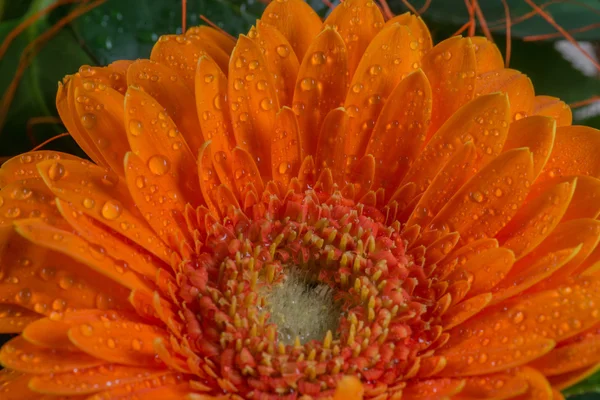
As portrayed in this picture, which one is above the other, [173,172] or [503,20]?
[503,20]

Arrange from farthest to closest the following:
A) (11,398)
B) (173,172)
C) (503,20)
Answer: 1. (503,20)
2. (173,172)
3. (11,398)

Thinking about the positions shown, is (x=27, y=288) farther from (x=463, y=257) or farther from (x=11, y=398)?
(x=463, y=257)

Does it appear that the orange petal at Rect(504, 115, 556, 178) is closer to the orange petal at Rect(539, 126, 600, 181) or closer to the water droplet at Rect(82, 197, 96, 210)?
the orange petal at Rect(539, 126, 600, 181)

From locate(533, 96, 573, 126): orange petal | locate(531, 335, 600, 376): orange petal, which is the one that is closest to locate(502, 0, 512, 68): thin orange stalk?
locate(533, 96, 573, 126): orange petal

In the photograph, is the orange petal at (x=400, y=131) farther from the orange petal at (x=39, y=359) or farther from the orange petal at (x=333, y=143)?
the orange petal at (x=39, y=359)

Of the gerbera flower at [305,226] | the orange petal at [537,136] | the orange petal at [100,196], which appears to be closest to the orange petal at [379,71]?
the gerbera flower at [305,226]

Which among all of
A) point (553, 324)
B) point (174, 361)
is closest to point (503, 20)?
point (553, 324)
